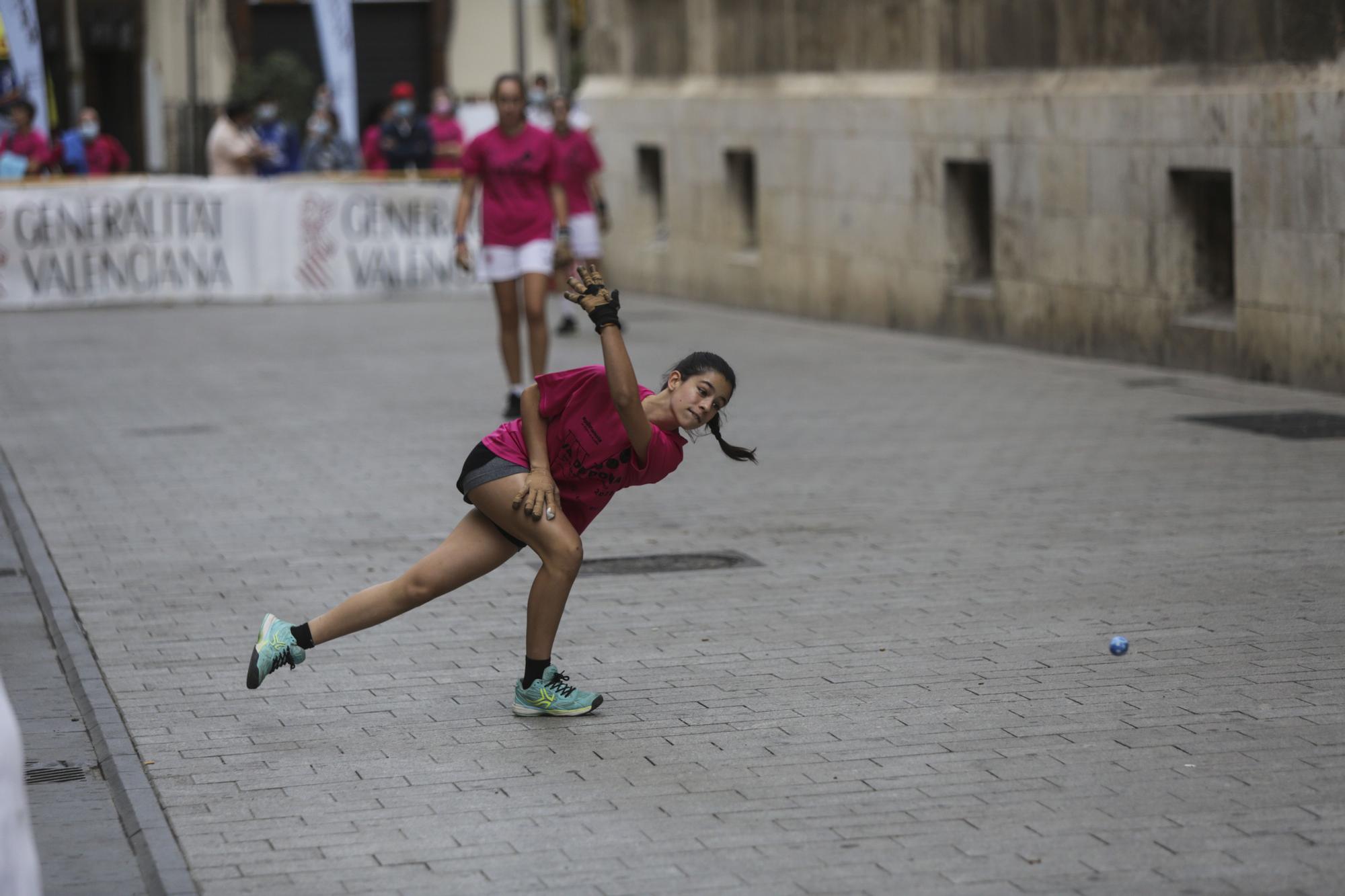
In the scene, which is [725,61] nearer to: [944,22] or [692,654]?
[944,22]

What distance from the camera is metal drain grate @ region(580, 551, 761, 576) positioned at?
8.55 m

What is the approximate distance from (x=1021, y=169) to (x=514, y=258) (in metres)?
4.82

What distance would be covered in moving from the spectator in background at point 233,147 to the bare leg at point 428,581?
18.2 m

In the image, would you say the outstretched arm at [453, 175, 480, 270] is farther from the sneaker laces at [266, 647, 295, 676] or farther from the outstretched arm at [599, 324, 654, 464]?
the outstretched arm at [599, 324, 654, 464]

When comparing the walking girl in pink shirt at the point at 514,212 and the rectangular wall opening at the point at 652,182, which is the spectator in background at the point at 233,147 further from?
the walking girl in pink shirt at the point at 514,212

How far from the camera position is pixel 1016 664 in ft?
22.2

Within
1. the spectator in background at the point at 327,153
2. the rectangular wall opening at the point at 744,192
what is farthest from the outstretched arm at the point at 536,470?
the spectator in background at the point at 327,153

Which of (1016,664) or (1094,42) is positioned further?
(1094,42)

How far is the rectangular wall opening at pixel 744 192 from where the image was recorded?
21828mm

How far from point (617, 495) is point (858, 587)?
2549mm

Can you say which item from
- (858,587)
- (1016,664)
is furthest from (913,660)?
(858,587)

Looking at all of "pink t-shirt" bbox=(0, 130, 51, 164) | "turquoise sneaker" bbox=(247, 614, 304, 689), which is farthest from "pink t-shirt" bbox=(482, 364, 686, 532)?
"pink t-shirt" bbox=(0, 130, 51, 164)

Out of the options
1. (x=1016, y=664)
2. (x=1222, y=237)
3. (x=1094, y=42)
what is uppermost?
(x=1094, y=42)

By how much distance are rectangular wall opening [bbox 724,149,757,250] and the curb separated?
13.2m
